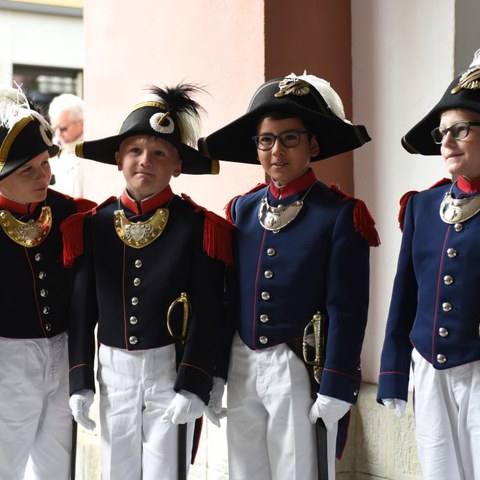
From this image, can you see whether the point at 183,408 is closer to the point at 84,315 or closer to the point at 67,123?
the point at 84,315

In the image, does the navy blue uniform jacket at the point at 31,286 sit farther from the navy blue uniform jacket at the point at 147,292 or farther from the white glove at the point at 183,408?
the white glove at the point at 183,408

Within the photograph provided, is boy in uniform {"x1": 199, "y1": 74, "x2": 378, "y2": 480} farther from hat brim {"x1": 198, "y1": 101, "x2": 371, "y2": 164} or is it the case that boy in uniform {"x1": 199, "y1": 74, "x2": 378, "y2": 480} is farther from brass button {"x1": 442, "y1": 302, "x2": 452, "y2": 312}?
brass button {"x1": 442, "y1": 302, "x2": 452, "y2": 312}

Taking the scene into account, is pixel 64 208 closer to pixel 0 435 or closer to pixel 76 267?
pixel 76 267

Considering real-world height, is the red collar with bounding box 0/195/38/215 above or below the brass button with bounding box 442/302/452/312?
above

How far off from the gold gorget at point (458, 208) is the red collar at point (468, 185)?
28 mm

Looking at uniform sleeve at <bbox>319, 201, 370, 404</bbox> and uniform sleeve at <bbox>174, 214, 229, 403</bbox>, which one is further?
uniform sleeve at <bbox>174, 214, 229, 403</bbox>

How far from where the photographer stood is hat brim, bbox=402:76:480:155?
2.96m

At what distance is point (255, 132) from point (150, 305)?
0.68 m

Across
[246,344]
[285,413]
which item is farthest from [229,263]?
[285,413]

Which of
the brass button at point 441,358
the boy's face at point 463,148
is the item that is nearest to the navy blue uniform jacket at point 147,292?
the brass button at point 441,358

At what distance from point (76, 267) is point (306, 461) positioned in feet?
3.35

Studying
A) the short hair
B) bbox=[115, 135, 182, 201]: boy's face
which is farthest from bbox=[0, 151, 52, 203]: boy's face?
the short hair

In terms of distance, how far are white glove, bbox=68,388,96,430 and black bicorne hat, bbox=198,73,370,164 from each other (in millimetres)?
907

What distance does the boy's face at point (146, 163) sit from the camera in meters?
3.33
